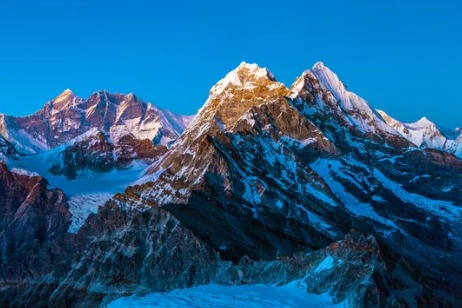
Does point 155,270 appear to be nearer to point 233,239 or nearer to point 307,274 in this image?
point 233,239

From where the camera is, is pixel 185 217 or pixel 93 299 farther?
pixel 185 217

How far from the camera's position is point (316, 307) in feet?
343

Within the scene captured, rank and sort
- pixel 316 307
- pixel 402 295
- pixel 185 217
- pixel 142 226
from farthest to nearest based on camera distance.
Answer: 1. pixel 185 217
2. pixel 142 226
3. pixel 402 295
4. pixel 316 307

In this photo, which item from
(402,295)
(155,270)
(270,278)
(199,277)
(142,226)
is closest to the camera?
(402,295)

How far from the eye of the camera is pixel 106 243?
186 metres

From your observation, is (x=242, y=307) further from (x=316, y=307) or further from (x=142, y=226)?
(x=142, y=226)

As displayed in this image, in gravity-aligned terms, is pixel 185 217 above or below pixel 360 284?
above

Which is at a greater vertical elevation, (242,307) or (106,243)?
(106,243)

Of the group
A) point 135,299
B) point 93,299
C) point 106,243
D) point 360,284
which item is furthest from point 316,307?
point 106,243

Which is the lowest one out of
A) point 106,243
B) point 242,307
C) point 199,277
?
point 242,307

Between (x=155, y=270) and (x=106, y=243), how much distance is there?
93.9 feet

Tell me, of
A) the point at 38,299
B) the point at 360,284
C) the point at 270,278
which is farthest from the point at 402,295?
the point at 38,299

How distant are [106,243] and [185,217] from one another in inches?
707

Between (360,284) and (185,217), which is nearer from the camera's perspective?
(360,284)
